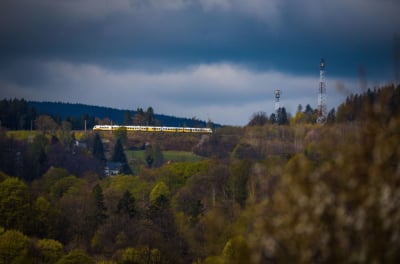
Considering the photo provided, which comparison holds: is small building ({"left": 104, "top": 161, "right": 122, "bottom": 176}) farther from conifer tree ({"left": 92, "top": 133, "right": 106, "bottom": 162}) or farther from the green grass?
the green grass

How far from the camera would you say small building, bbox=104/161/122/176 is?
149 meters

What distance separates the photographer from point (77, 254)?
67250 mm

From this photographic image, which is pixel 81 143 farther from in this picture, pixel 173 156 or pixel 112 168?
pixel 173 156

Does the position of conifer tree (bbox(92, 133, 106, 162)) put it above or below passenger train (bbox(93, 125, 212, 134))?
below

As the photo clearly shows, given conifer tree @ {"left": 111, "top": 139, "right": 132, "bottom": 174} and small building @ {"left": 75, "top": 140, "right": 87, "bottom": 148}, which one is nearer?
conifer tree @ {"left": 111, "top": 139, "right": 132, "bottom": 174}

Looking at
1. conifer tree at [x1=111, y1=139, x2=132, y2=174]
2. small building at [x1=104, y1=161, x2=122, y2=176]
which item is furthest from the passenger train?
small building at [x1=104, y1=161, x2=122, y2=176]

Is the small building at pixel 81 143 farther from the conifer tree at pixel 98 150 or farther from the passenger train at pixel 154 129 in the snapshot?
the passenger train at pixel 154 129

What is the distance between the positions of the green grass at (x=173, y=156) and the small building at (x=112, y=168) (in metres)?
5.75

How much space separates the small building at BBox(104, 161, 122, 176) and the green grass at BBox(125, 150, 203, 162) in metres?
5.75

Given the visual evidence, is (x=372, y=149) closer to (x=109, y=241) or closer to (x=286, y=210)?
(x=286, y=210)

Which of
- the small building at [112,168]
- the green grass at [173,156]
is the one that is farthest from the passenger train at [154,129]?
the small building at [112,168]

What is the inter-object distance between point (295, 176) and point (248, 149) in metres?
122

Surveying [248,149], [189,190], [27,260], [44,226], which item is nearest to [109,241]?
[44,226]

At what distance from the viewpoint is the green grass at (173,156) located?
495 ft
